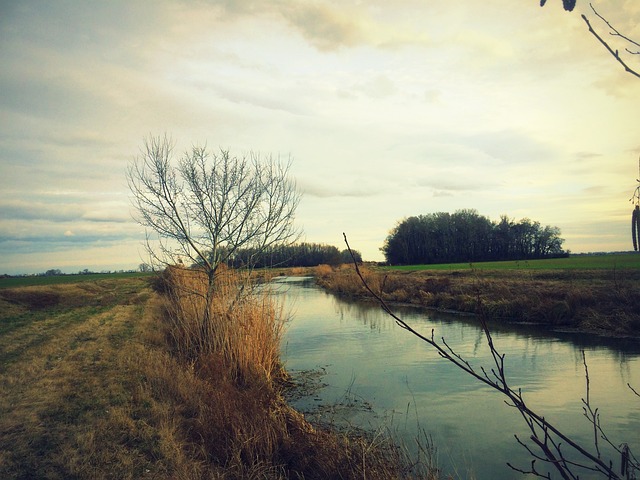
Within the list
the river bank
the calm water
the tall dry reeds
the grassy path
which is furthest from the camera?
the river bank

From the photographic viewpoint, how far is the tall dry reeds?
8750mm

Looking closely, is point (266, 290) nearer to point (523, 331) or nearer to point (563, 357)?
point (563, 357)

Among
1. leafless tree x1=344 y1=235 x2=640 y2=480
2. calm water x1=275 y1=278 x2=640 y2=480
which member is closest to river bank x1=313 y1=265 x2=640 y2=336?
calm water x1=275 y1=278 x2=640 y2=480

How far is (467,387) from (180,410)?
5.95 meters

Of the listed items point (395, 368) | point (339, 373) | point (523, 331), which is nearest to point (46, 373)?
point (339, 373)

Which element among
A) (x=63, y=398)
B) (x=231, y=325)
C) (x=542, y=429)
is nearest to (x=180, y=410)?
(x=63, y=398)

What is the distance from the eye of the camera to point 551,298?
56.4ft

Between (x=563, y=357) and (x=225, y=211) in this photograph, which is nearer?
(x=225, y=211)

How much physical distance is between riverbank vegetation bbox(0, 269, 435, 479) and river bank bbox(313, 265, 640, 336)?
181 inches

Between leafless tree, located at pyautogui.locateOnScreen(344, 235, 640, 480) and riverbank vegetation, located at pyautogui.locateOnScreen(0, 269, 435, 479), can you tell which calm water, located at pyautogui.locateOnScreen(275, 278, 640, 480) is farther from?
riverbank vegetation, located at pyautogui.locateOnScreen(0, 269, 435, 479)

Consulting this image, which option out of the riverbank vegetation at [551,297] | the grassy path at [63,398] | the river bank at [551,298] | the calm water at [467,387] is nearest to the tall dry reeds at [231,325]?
the calm water at [467,387]

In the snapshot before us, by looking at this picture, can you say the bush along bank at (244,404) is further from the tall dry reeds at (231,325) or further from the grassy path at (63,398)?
the grassy path at (63,398)

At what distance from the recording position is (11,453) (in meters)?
5.16

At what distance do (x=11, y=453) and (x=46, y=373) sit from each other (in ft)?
13.5
